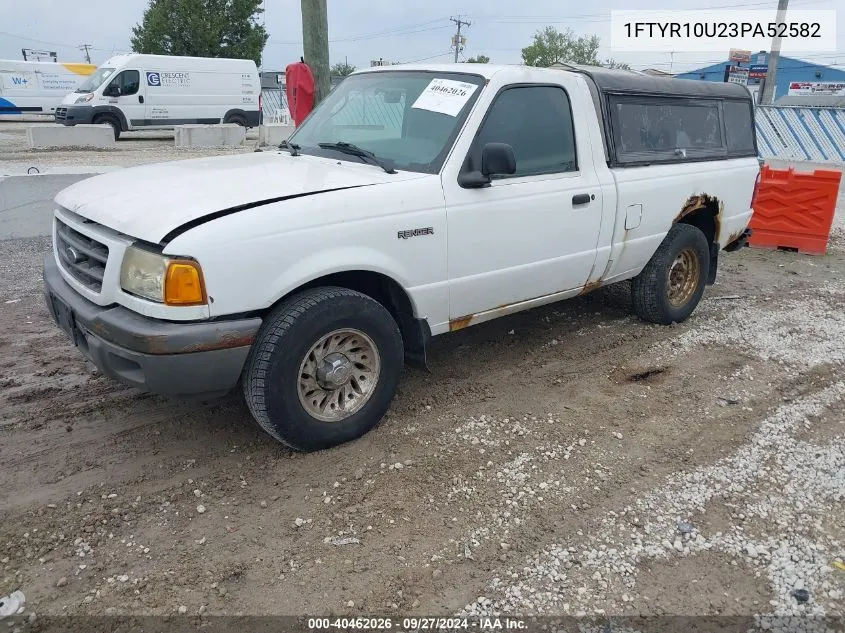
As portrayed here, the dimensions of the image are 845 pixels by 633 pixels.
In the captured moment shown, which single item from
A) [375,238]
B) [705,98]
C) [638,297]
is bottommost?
[638,297]

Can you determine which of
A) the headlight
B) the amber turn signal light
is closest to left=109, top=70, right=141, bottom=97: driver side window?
the headlight

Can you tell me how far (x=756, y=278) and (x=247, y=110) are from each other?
20680 mm

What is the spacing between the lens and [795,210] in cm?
875

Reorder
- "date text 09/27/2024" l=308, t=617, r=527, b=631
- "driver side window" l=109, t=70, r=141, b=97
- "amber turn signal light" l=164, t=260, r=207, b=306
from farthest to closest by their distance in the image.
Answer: "driver side window" l=109, t=70, r=141, b=97, "amber turn signal light" l=164, t=260, r=207, b=306, "date text 09/27/2024" l=308, t=617, r=527, b=631

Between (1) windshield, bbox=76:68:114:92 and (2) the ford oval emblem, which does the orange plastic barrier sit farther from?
(1) windshield, bbox=76:68:114:92

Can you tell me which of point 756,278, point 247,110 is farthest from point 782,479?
point 247,110

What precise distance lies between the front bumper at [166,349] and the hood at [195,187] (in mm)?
396

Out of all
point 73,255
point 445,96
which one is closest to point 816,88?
point 445,96

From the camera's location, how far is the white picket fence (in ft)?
59.9

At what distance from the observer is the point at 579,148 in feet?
14.5

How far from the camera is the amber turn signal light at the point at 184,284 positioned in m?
2.84

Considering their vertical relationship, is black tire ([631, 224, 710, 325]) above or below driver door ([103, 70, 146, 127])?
below

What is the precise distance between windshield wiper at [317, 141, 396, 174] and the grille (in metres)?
1.49

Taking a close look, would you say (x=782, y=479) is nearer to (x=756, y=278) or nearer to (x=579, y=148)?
(x=579, y=148)
